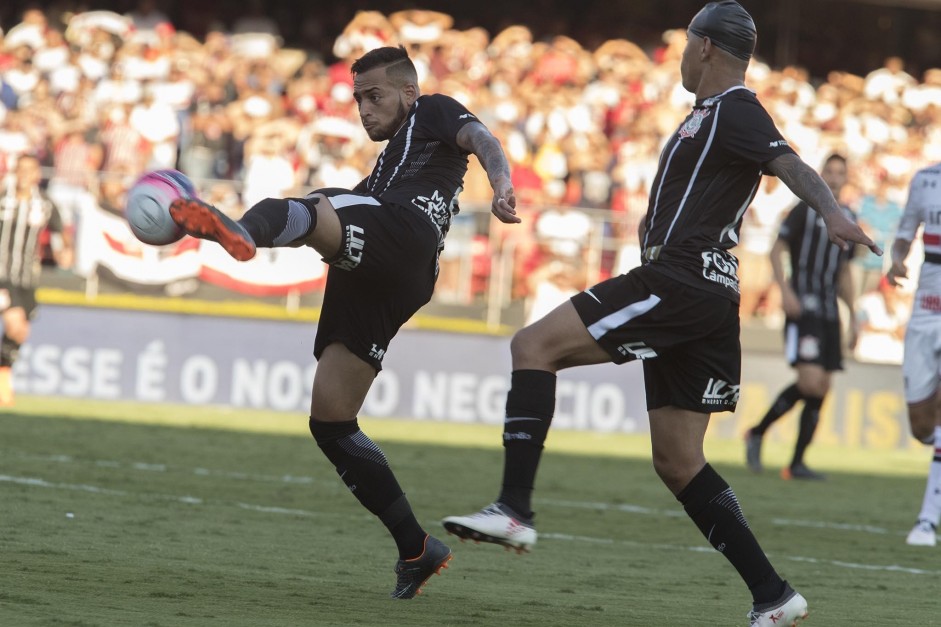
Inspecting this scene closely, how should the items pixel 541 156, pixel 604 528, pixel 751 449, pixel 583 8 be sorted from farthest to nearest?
pixel 583 8 < pixel 541 156 < pixel 751 449 < pixel 604 528

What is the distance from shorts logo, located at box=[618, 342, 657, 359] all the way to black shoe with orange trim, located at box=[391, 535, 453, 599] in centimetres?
122

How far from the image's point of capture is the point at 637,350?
17.7 ft

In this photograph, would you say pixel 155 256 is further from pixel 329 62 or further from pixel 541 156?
pixel 329 62

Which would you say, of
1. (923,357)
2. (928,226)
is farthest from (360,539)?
(928,226)

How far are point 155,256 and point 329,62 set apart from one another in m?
7.01

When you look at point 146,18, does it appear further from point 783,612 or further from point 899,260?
point 783,612

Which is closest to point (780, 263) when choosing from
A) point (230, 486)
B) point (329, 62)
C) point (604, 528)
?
point (604, 528)

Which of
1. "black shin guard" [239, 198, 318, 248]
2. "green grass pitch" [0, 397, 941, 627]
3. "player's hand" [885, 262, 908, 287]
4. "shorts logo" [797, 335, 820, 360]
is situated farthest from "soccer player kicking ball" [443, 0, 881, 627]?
"shorts logo" [797, 335, 820, 360]

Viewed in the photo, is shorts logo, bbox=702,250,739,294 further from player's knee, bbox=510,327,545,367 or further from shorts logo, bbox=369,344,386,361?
shorts logo, bbox=369,344,386,361

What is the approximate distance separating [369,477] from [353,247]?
1.03m

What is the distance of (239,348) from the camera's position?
17344mm

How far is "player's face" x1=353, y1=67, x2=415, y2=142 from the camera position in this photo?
20.3ft

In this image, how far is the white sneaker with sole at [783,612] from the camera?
17.7 feet

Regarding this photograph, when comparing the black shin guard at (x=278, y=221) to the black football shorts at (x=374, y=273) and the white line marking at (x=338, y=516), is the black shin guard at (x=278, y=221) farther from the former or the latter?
the white line marking at (x=338, y=516)
